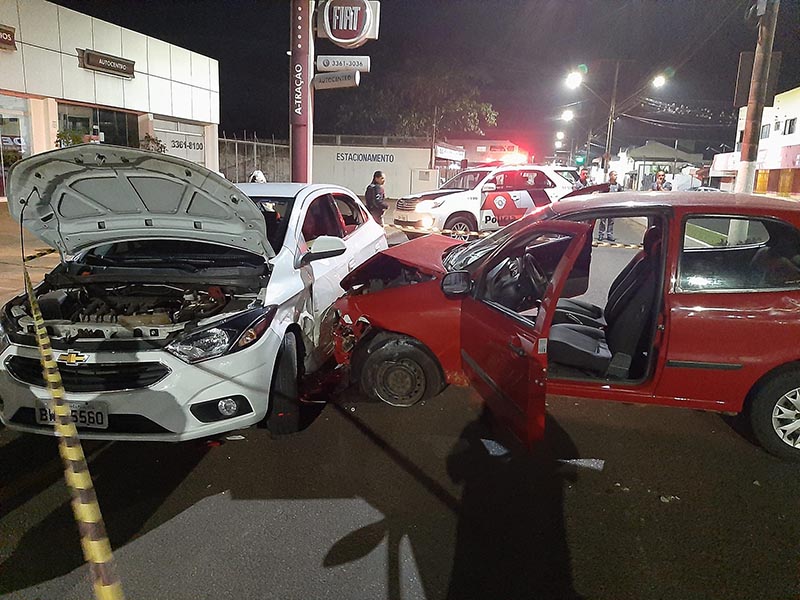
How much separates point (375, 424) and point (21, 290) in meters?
6.17

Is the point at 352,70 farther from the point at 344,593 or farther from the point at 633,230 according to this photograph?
the point at 344,593

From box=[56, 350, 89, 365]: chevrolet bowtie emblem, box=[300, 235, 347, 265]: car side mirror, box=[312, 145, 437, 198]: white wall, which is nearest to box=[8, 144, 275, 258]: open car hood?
box=[300, 235, 347, 265]: car side mirror

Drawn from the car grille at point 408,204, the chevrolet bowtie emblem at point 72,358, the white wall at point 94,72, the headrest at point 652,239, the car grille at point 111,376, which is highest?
the white wall at point 94,72

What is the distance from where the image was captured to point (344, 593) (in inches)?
109

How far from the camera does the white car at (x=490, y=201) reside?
14516mm

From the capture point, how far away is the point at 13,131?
54.0 feet

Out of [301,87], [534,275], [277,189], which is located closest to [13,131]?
[301,87]

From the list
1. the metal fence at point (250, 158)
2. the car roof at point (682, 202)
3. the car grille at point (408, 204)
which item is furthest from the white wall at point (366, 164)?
the car roof at point (682, 202)

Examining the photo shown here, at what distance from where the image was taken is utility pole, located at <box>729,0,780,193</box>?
9.84 m

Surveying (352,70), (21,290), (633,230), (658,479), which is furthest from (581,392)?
(633,230)

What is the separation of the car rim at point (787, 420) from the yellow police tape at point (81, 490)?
3827mm

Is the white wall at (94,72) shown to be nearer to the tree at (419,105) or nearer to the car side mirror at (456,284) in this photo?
the tree at (419,105)

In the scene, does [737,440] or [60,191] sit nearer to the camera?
[60,191]

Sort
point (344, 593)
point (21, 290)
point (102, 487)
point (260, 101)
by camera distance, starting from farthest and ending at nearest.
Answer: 1. point (260, 101)
2. point (21, 290)
3. point (102, 487)
4. point (344, 593)
